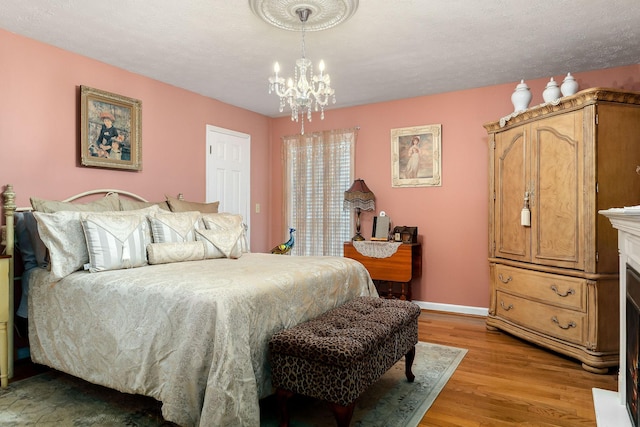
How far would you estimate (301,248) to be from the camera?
5.09m

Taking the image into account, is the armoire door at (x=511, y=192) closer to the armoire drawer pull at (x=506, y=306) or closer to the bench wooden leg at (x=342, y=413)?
the armoire drawer pull at (x=506, y=306)

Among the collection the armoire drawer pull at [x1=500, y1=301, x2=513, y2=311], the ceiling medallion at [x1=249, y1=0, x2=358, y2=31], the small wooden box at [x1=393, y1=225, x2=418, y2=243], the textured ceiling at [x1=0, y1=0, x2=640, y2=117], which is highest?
the textured ceiling at [x1=0, y1=0, x2=640, y2=117]

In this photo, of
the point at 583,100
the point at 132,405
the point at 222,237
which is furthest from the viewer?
the point at 222,237

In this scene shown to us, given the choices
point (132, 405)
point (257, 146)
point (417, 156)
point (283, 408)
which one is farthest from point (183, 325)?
point (257, 146)

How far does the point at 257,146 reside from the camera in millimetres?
5141

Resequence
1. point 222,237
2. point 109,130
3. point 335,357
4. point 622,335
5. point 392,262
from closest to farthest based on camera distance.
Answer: point 335,357
point 622,335
point 222,237
point 109,130
point 392,262

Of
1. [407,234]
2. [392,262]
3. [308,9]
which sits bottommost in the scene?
[392,262]

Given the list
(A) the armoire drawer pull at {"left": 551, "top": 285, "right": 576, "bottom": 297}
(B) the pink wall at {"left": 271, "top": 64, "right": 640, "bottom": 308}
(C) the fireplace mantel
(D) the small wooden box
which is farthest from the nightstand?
(C) the fireplace mantel

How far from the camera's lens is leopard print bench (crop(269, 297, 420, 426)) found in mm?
1716

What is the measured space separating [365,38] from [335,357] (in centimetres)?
225

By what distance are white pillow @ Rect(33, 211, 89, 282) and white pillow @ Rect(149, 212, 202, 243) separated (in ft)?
1.60

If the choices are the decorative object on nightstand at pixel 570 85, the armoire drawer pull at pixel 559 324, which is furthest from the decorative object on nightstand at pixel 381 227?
the decorative object on nightstand at pixel 570 85

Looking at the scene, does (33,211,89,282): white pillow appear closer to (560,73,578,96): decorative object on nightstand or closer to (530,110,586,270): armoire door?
(530,110,586,270): armoire door

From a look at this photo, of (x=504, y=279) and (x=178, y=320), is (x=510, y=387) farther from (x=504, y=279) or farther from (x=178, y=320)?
(x=178, y=320)
